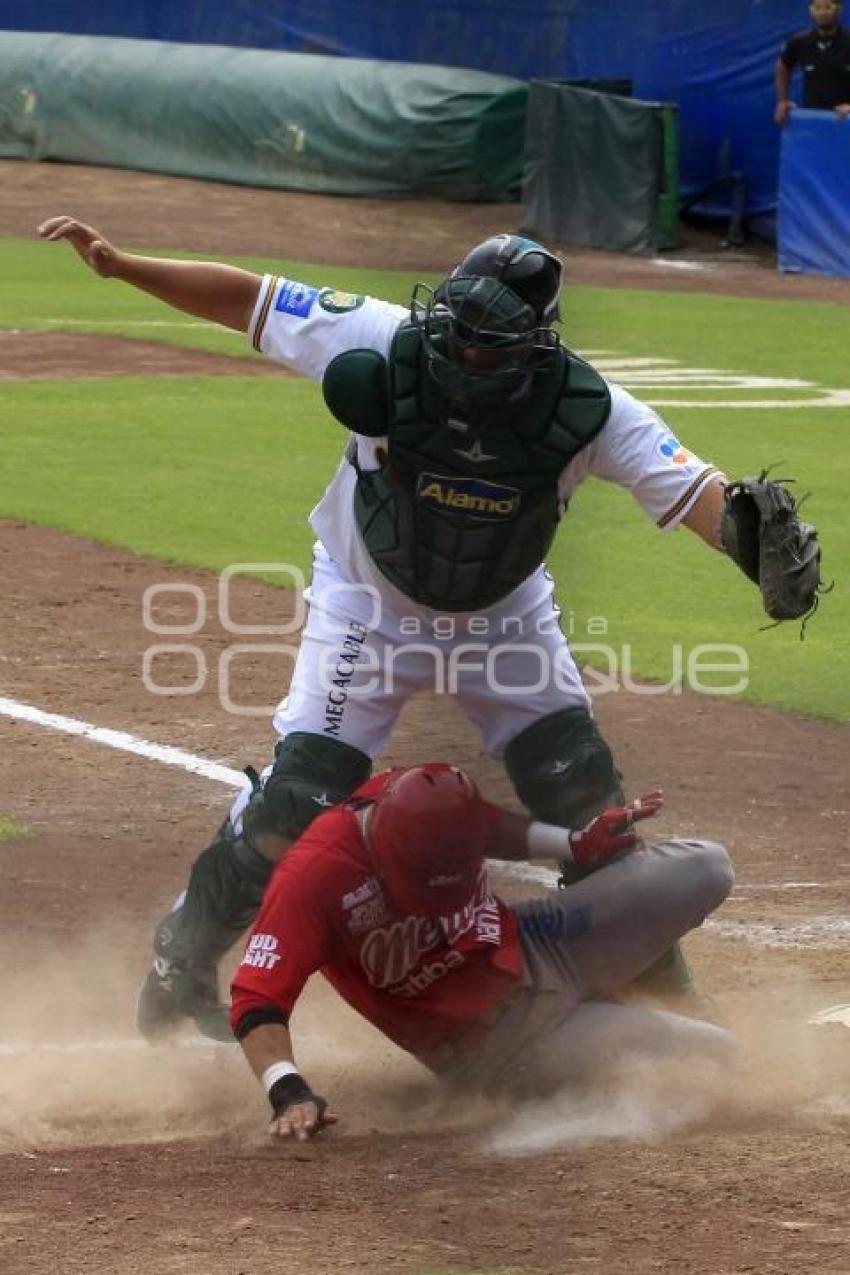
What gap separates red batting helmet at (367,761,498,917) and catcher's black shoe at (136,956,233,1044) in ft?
3.36

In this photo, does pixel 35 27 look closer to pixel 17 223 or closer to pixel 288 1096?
pixel 17 223

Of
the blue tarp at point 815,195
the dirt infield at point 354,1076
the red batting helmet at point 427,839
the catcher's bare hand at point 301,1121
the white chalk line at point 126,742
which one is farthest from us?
the blue tarp at point 815,195

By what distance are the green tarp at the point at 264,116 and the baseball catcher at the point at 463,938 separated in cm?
2218

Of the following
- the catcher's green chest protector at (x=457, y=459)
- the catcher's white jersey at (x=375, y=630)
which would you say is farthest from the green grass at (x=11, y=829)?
the catcher's green chest protector at (x=457, y=459)

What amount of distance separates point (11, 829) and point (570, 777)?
2518mm

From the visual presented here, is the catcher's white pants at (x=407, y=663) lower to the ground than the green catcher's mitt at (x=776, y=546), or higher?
lower

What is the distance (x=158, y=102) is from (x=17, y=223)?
325 cm

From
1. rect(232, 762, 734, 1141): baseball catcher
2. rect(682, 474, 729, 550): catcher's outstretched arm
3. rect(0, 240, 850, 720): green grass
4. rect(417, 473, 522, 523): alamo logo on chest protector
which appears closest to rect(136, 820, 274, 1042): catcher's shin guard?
rect(232, 762, 734, 1141): baseball catcher

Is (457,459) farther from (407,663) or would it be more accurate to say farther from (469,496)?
(407,663)

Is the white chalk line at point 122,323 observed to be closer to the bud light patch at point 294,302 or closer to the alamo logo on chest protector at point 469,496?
the bud light patch at point 294,302

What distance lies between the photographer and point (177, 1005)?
589 cm

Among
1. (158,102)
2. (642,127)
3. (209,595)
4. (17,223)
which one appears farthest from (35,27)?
(209,595)

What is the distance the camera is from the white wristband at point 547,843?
5461mm

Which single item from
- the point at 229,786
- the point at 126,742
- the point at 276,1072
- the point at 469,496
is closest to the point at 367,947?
the point at 276,1072
